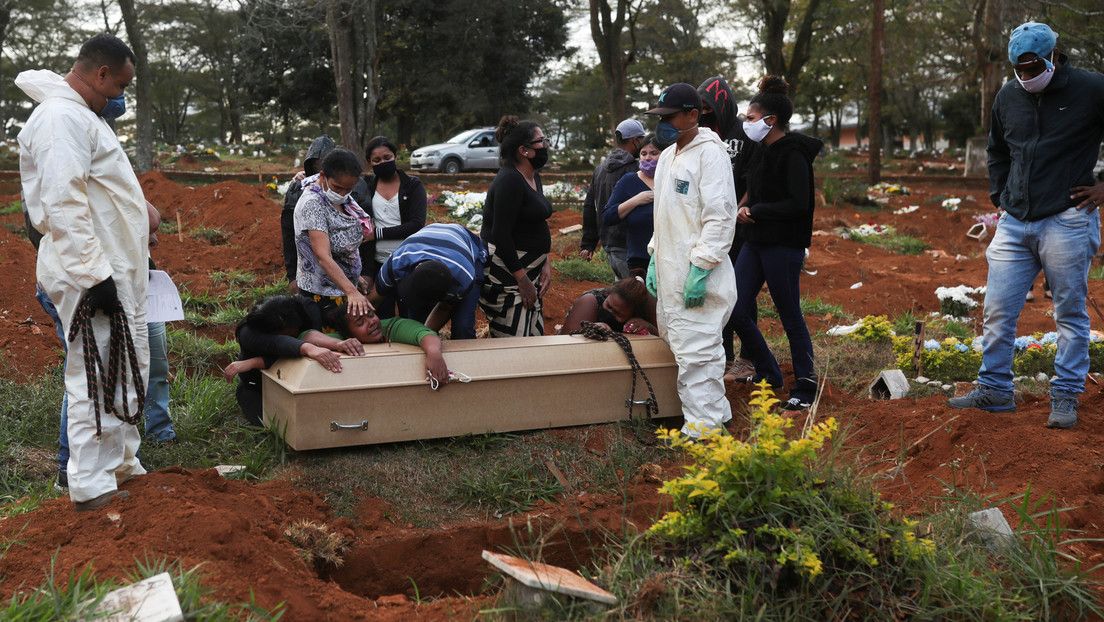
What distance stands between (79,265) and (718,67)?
Answer: 3108cm

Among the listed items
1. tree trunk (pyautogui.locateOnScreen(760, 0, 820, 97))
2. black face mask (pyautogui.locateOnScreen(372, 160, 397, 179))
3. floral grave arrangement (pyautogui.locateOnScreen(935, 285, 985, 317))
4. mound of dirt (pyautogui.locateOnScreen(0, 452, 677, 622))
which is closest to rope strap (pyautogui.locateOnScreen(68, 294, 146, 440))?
mound of dirt (pyautogui.locateOnScreen(0, 452, 677, 622))

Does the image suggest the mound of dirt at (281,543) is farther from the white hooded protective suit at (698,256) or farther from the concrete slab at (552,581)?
the white hooded protective suit at (698,256)

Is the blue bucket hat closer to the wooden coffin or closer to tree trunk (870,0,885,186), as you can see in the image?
the wooden coffin

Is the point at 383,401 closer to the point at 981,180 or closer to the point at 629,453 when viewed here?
the point at 629,453

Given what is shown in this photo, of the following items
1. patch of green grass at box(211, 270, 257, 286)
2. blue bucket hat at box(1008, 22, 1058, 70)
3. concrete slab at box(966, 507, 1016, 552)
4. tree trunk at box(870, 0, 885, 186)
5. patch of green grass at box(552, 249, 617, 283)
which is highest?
tree trunk at box(870, 0, 885, 186)

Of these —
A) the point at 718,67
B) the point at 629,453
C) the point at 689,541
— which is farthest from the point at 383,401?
the point at 718,67

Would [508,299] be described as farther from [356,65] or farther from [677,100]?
[356,65]

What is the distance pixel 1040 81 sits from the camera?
13.1ft

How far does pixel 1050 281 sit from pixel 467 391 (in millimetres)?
2779

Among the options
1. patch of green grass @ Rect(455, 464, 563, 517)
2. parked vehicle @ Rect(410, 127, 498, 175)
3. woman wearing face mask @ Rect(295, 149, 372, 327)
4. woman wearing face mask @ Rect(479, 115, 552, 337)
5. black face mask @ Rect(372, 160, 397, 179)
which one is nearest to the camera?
patch of green grass @ Rect(455, 464, 563, 517)

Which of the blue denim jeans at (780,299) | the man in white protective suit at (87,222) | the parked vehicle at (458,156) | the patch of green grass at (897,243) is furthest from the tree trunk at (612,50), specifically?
the man in white protective suit at (87,222)

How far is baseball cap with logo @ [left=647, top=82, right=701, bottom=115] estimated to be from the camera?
4.00 metres

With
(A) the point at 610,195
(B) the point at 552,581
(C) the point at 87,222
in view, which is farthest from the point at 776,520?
(A) the point at 610,195

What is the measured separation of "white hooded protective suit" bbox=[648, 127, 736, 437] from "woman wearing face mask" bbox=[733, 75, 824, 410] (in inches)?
17.4
